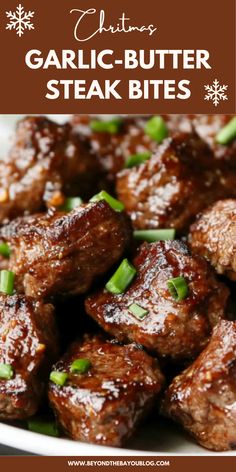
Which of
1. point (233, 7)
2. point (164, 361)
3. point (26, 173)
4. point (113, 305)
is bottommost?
point (164, 361)

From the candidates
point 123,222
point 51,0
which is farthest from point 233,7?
point 123,222

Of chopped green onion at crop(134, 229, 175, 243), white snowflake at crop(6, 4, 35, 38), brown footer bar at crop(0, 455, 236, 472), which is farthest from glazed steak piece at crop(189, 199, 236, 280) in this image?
white snowflake at crop(6, 4, 35, 38)

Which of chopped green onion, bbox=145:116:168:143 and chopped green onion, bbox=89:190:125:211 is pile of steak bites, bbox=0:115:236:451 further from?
chopped green onion, bbox=145:116:168:143

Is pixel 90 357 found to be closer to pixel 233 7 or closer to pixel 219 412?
pixel 219 412

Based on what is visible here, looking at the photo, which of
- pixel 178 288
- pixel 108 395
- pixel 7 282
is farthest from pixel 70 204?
pixel 108 395

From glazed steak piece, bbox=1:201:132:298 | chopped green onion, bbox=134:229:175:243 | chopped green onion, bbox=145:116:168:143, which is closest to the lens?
glazed steak piece, bbox=1:201:132:298

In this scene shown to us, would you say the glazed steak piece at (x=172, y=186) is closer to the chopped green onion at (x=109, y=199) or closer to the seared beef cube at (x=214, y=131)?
the chopped green onion at (x=109, y=199)
